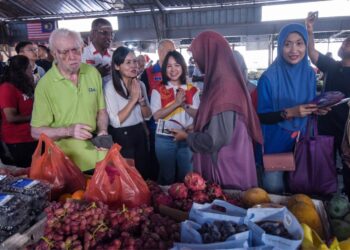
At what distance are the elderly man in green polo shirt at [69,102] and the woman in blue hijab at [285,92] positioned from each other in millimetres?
1109

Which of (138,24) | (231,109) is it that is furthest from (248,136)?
(138,24)

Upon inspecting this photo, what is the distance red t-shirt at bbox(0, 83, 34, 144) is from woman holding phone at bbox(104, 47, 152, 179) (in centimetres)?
87

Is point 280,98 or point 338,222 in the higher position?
point 280,98

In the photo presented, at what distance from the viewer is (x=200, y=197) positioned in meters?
1.32

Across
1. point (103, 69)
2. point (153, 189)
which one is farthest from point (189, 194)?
point (103, 69)

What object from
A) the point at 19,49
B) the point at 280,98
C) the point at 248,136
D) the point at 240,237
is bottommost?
the point at 240,237

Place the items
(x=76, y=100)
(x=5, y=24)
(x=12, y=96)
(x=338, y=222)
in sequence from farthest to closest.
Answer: (x=5, y=24) < (x=12, y=96) < (x=76, y=100) < (x=338, y=222)

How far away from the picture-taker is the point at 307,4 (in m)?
9.84

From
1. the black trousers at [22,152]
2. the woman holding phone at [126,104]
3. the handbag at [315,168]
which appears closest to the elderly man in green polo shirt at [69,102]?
the woman holding phone at [126,104]

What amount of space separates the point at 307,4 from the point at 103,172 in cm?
1056

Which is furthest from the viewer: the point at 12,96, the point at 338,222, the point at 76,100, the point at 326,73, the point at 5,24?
the point at 5,24

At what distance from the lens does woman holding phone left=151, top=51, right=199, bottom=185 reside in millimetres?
2457

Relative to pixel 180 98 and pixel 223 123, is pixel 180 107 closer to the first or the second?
pixel 180 98

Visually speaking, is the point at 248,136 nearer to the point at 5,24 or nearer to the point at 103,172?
the point at 103,172
